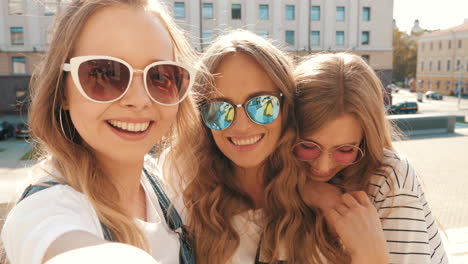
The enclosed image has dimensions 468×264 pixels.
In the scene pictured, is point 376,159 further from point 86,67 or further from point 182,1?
point 182,1

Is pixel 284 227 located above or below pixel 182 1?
below

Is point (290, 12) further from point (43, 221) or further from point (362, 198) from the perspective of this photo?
point (43, 221)

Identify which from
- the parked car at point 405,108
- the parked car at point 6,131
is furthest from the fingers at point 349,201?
the parked car at point 405,108

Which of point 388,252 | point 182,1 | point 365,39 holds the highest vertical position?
point 182,1

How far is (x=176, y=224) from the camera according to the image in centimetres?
196

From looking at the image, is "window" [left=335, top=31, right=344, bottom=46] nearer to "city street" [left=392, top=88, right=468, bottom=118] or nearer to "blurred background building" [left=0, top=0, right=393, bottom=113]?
"blurred background building" [left=0, top=0, right=393, bottom=113]

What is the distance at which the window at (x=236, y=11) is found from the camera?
33406 mm

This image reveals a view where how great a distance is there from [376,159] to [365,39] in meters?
38.4

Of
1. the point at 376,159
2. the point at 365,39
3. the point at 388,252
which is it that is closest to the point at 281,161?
the point at 376,159

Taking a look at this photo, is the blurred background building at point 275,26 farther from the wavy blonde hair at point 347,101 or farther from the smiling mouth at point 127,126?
the smiling mouth at point 127,126

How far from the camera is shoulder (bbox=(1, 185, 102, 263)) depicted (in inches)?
45.3

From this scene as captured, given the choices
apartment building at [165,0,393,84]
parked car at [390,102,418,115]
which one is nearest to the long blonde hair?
apartment building at [165,0,393,84]

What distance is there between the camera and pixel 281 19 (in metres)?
34.4

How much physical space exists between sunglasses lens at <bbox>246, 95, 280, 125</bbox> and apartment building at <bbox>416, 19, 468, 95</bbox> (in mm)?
54790
